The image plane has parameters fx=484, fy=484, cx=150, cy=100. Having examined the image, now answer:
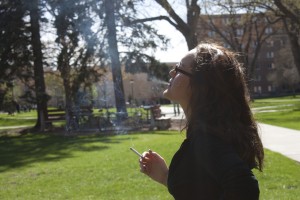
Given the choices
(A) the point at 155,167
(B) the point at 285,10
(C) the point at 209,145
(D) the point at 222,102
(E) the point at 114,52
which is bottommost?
(A) the point at 155,167

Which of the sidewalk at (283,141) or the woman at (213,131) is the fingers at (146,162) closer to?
the woman at (213,131)

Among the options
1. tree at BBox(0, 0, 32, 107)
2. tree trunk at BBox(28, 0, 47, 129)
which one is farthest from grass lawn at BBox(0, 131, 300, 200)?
tree trunk at BBox(28, 0, 47, 129)

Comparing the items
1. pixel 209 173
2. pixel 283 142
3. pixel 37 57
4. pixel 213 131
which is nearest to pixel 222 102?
pixel 213 131

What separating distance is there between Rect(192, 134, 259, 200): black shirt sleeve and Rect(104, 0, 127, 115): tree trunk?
2301cm

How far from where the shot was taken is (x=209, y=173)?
5.57 ft

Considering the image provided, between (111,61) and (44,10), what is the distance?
4.89 meters

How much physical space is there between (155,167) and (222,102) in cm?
56

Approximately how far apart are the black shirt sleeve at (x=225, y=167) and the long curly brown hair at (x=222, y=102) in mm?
61

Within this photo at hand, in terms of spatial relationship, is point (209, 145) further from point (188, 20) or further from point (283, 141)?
point (188, 20)

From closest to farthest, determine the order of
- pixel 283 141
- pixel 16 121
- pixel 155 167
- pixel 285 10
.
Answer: pixel 155 167
pixel 283 141
pixel 285 10
pixel 16 121

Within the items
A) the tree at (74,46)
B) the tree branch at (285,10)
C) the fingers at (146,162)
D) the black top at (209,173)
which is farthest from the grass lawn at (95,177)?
the tree branch at (285,10)

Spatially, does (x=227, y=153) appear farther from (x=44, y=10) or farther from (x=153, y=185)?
(x=44, y=10)

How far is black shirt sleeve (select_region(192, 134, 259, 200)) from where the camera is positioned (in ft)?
5.15

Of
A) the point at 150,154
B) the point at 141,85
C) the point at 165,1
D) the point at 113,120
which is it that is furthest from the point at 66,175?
the point at 141,85
